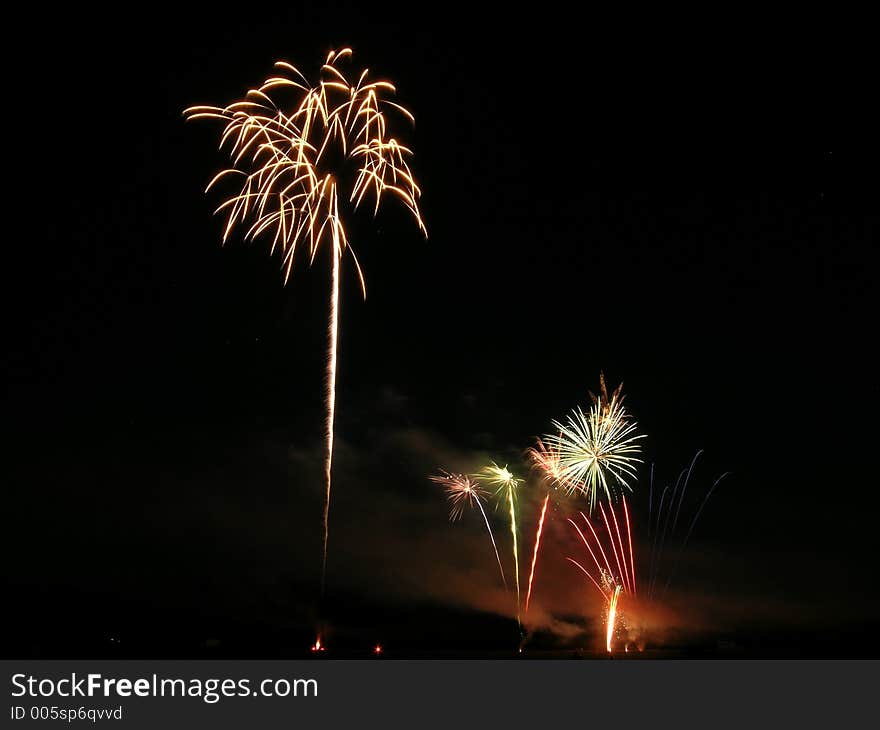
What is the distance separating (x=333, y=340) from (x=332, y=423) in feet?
8.79

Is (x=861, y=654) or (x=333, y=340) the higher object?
(x=333, y=340)

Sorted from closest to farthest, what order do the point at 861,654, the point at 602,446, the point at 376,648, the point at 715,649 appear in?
the point at 602,446
the point at 376,648
the point at 861,654
the point at 715,649

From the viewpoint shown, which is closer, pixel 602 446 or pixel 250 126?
pixel 250 126

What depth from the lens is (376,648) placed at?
2452 inches

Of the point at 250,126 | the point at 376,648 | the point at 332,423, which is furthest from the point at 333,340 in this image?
the point at 376,648

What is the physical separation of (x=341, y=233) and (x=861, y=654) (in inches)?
2228

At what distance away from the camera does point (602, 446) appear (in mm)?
37531

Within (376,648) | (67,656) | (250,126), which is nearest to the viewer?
(250,126)

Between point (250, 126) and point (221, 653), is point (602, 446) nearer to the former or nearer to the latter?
point (250, 126)

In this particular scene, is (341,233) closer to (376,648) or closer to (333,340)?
(333,340)
